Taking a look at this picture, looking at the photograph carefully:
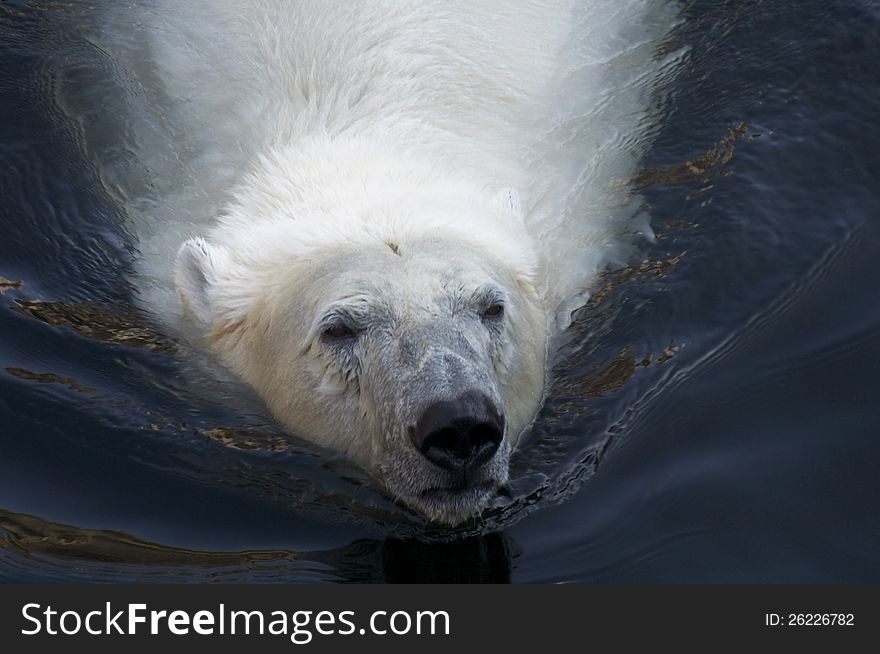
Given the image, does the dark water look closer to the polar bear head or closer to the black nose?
the polar bear head

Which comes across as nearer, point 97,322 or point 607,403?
point 607,403

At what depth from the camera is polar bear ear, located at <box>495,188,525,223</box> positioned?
5.00 m

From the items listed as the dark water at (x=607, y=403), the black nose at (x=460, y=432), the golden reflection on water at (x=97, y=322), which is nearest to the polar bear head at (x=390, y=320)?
the black nose at (x=460, y=432)

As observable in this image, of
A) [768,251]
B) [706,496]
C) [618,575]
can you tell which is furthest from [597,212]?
[618,575]

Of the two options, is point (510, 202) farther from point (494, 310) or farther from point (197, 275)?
point (197, 275)

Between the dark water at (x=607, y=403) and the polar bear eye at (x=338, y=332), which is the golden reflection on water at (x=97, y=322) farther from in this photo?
the polar bear eye at (x=338, y=332)

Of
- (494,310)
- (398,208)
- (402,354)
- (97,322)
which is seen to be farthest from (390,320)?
(97,322)

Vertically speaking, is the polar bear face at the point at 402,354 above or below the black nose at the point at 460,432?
above

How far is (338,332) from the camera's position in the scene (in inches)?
165

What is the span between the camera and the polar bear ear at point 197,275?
4.77m

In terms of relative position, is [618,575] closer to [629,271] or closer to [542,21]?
[629,271]

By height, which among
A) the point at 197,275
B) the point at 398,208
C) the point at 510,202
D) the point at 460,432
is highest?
the point at 510,202

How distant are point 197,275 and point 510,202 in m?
1.30

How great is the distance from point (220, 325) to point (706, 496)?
1.97 meters
